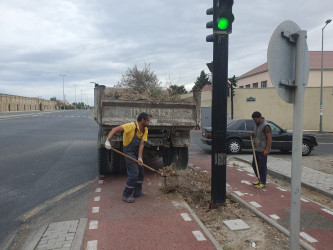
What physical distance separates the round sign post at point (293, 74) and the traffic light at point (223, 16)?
1.67 meters

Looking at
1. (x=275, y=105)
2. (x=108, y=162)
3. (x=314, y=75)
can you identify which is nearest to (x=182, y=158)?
(x=108, y=162)

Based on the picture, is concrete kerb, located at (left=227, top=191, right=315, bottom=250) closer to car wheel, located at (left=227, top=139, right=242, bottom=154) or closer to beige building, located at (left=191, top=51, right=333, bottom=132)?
car wheel, located at (left=227, top=139, right=242, bottom=154)

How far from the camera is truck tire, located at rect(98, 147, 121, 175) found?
7.19m

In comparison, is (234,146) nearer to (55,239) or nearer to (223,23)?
(223,23)

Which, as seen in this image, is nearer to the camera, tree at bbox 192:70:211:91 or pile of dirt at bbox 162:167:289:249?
pile of dirt at bbox 162:167:289:249

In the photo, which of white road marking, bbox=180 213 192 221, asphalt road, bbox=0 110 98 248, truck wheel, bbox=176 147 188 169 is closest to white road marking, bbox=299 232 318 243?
white road marking, bbox=180 213 192 221

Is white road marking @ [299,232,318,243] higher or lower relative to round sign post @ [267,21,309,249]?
lower

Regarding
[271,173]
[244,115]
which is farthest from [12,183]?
[244,115]

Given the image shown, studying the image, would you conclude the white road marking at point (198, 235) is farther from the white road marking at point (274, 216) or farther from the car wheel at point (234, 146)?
the car wheel at point (234, 146)

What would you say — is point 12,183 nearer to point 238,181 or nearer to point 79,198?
point 79,198

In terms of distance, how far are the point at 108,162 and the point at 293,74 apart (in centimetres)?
535

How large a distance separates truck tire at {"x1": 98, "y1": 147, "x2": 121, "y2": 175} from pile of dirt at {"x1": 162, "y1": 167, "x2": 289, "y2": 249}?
189 centimetres

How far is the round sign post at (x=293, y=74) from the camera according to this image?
293 centimetres

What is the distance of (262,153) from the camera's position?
638 centimetres
